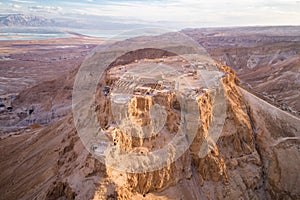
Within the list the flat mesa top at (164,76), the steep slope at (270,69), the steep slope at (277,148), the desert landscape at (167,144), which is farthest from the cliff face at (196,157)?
the steep slope at (270,69)

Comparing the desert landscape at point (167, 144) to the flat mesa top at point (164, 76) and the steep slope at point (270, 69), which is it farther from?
the steep slope at point (270, 69)

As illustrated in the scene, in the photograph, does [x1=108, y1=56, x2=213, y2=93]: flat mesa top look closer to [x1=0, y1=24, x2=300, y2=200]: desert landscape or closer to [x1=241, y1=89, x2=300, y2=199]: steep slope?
[x1=0, y1=24, x2=300, y2=200]: desert landscape

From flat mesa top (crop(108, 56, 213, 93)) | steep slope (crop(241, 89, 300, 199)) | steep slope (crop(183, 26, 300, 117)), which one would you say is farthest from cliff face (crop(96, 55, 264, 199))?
steep slope (crop(183, 26, 300, 117))

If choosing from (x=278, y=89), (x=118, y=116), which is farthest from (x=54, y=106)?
(x=278, y=89)

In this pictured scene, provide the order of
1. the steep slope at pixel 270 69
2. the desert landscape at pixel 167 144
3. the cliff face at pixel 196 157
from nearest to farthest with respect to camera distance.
Result: 1. the desert landscape at pixel 167 144
2. the cliff face at pixel 196 157
3. the steep slope at pixel 270 69

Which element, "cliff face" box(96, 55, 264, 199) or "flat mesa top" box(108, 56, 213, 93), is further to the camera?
"flat mesa top" box(108, 56, 213, 93)

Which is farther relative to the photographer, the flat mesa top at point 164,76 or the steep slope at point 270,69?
the steep slope at point 270,69

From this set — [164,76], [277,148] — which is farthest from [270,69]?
[164,76]

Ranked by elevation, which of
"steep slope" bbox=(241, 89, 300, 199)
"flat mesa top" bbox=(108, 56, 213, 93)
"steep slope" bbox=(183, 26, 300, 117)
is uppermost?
"flat mesa top" bbox=(108, 56, 213, 93)

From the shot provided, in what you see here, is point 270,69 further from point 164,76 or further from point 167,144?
point 167,144

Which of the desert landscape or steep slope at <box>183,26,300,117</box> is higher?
the desert landscape

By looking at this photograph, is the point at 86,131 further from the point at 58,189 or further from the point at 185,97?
the point at 185,97
